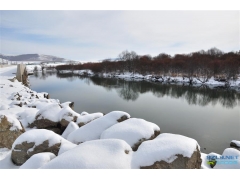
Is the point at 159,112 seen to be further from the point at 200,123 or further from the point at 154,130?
the point at 154,130

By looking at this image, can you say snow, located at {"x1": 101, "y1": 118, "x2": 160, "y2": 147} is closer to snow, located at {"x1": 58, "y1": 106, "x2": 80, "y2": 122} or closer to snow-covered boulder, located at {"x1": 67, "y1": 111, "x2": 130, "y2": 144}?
snow-covered boulder, located at {"x1": 67, "y1": 111, "x2": 130, "y2": 144}

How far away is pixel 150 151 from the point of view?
3.53 m

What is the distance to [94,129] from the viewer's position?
233 inches

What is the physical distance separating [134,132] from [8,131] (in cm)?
454

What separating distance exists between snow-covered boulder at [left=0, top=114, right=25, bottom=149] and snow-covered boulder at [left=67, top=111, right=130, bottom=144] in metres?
1.94

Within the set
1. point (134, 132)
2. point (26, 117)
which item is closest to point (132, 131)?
point (134, 132)

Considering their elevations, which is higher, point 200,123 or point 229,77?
point 229,77

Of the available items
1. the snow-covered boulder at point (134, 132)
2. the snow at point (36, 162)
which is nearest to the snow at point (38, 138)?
the snow at point (36, 162)

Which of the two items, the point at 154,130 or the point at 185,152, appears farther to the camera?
the point at 154,130

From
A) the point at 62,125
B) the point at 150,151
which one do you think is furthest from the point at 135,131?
the point at 62,125

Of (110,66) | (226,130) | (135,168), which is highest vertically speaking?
(110,66)

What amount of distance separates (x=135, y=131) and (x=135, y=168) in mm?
1402

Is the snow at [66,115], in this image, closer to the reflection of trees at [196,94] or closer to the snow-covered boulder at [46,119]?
the snow-covered boulder at [46,119]

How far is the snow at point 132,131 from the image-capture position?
4.48 m
